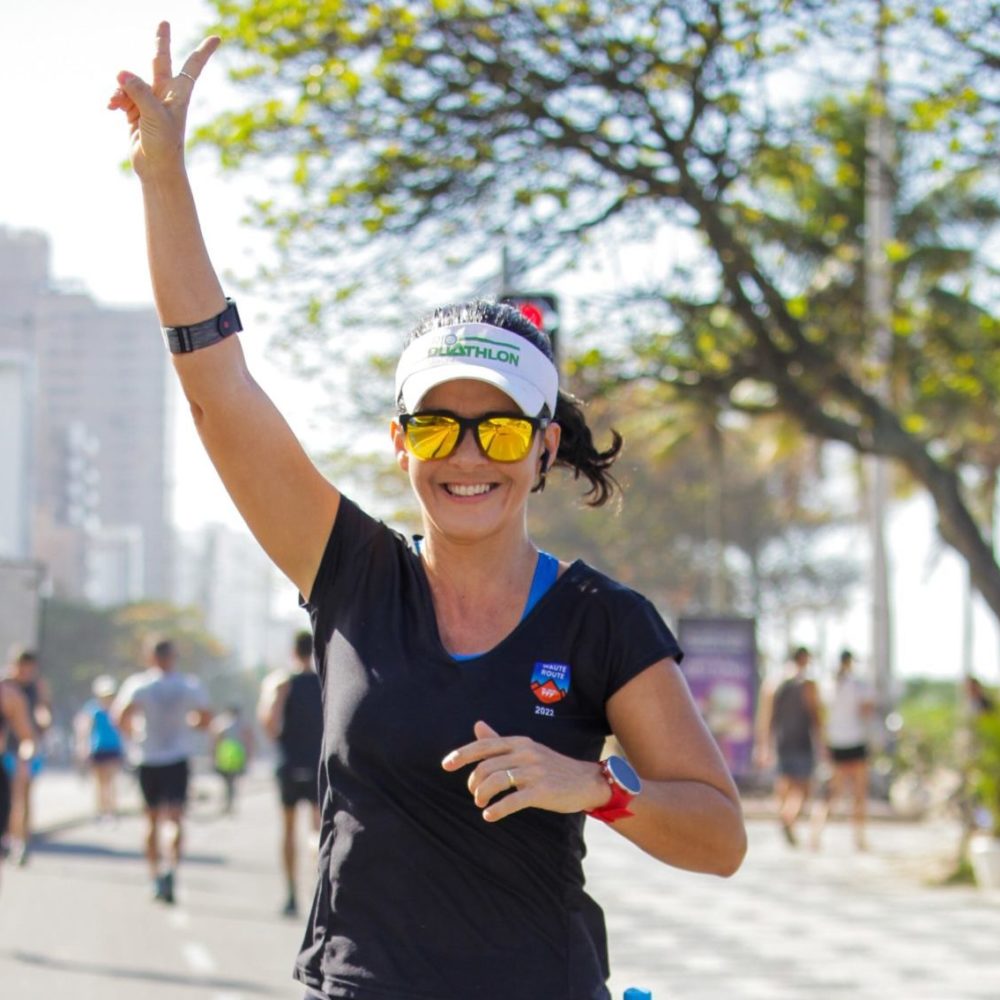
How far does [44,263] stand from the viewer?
88.9 ft

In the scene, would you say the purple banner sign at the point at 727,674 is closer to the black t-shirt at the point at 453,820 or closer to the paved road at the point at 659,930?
the paved road at the point at 659,930

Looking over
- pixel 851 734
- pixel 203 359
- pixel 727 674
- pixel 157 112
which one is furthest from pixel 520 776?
pixel 727 674

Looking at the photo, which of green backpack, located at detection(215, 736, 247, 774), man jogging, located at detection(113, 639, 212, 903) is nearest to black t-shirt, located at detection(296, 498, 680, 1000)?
man jogging, located at detection(113, 639, 212, 903)

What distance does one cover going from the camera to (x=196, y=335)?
2.91m

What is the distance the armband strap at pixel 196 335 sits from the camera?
2910mm

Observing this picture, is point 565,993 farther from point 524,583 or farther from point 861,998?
point 861,998

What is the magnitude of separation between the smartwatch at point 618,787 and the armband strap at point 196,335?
864 mm

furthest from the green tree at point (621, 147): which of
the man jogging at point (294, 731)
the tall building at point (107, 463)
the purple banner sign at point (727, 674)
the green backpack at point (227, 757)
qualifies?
the tall building at point (107, 463)

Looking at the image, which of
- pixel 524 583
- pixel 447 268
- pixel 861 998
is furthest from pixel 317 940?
pixel 447 268

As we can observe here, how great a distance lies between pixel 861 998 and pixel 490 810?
6952 mm

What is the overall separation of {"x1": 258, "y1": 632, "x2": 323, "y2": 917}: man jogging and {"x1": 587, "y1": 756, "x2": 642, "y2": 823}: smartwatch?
9547mm

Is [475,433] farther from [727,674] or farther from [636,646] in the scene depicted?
[727,674]

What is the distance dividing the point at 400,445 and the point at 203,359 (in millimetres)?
332

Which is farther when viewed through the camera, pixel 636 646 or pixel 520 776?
pixel 636 646
